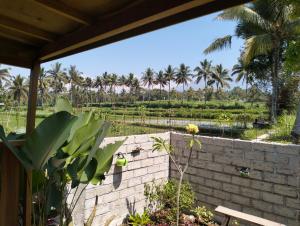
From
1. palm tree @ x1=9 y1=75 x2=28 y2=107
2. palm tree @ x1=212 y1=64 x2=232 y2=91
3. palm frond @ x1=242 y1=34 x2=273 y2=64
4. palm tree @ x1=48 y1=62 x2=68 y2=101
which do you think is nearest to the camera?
palm frond @ x1=242 y1=34 x2=273 y2=64

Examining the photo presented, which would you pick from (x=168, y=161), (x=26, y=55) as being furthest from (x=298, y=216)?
(x=26, y=55)

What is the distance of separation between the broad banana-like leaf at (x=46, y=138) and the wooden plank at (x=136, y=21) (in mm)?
656

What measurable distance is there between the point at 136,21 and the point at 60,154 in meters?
1.14

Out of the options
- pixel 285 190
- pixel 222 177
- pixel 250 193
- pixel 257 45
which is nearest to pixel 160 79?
pixel 257 45

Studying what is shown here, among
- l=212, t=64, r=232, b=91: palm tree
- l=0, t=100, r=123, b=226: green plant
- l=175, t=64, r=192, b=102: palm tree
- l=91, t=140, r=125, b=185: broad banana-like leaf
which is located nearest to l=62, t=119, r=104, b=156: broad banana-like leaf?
l=0, t=100, r=123, b=226: green plant

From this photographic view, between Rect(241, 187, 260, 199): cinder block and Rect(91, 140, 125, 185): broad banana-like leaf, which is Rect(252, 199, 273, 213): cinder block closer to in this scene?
Rect(241, 187, 260, 199): cinder block

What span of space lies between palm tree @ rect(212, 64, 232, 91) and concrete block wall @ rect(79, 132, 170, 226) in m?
45.8

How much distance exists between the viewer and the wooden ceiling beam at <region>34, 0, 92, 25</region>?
166cm

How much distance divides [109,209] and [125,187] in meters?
0.47

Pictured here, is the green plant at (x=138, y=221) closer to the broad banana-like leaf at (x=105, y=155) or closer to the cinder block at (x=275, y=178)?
the cinder block at (x=275, y=178)

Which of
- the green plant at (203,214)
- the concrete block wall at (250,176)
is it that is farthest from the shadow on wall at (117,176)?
the green plant at (203,214)

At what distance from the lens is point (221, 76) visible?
5003cm

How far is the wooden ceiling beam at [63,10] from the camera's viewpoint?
1.66 meters

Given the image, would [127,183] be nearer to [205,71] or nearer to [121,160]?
[121,160]
